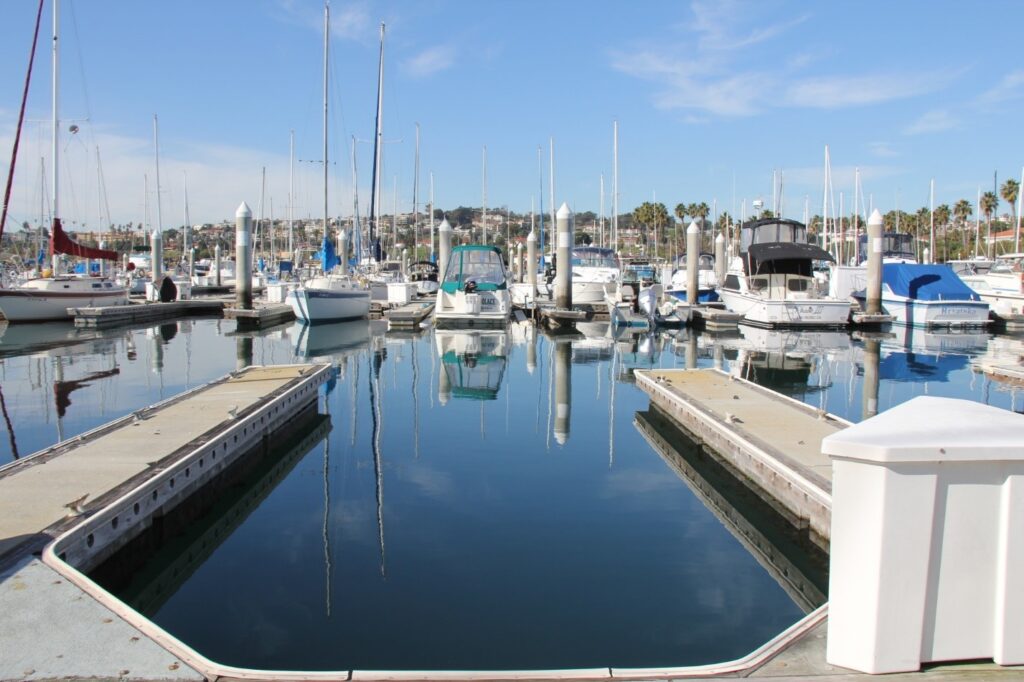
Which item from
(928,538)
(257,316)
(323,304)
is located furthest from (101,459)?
(323,304)

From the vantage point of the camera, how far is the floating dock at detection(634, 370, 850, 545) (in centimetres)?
842

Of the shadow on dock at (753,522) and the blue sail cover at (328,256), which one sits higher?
the blue sail cover at (328,256)

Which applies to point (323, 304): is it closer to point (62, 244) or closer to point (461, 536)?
point (62, 244)

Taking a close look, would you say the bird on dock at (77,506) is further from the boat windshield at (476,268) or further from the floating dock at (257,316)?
the floating dock at (257,316)

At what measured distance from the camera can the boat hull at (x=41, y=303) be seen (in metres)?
32.3

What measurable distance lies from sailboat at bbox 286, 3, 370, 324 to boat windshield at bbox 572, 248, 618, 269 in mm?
11057

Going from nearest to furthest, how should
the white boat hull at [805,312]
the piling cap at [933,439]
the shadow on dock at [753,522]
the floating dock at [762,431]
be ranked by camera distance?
the piling cap at [933,439] → the shadow on dock at [753,522] → the floating dock at [762,431] → the white boat hull at [805,312]

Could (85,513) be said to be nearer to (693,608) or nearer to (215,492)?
(215,492)

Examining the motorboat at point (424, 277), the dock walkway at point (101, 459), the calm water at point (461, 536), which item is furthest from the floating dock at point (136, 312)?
the dock walkway at point (101, 459)

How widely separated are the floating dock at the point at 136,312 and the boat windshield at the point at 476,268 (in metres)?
13.9

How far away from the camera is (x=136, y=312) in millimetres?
35719

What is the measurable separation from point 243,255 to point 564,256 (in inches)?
520

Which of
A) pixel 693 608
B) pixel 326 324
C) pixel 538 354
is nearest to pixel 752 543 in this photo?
pixel 693 608

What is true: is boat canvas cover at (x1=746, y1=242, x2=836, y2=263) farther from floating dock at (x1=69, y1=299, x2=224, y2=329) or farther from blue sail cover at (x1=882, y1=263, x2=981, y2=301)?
floating dock at (x1=69, y1=299, x2=224, y2=329)
